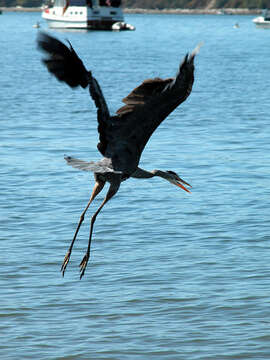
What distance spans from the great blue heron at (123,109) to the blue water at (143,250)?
146cm

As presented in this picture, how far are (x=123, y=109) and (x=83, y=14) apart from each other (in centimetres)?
8380

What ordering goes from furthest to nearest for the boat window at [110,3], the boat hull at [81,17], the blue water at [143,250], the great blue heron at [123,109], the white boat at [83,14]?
the boat hull at [81,17], the white boat at [83,14], the boat window at [110,3], the blue water at [143,250], the great blue heron at [123,109]

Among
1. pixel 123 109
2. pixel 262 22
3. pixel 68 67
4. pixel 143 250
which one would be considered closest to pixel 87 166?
pixel 123 109

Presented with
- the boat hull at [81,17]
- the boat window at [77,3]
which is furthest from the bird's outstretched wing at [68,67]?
the boat hull at [81,17]

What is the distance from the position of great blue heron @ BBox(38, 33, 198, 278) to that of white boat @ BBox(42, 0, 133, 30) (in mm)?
80239

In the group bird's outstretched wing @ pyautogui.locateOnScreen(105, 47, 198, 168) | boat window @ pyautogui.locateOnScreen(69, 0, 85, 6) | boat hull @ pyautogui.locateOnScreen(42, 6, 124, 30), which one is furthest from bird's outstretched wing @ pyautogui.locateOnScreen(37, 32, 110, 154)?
boat hull @ pyautogui.locateOnScreen(42, 6, 124, 30)

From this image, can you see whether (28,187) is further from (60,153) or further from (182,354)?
(182,354)

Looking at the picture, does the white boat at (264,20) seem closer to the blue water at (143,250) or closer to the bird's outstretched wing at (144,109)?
the blue water at (143,250)

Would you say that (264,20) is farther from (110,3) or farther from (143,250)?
(143,250)

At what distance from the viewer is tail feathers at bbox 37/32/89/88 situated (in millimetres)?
7457

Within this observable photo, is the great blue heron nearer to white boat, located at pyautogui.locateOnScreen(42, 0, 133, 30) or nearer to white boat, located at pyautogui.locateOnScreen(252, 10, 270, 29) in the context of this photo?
white boat, located at pyautogui.locateOnScreen(42, 0, 133, 30)

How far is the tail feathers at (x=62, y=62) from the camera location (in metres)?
7.46

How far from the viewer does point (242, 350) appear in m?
7.81

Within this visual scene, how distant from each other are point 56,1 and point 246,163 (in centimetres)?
7924
